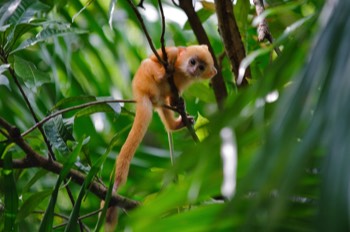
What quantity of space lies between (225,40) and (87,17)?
23.2 inches

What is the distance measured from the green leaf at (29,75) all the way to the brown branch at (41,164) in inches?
7.6

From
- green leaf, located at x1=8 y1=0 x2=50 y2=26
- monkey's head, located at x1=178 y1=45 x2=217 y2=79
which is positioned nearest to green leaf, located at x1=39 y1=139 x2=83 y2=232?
green leaf, located at x1=8 y1=0 x2=50 y2=26

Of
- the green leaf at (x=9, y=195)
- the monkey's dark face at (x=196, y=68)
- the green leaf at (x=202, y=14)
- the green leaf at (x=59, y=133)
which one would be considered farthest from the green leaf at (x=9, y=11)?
the monkey's dark face at (x=196, y=68)

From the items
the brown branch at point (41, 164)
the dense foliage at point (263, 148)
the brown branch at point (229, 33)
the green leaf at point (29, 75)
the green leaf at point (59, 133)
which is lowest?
the dense foliage at point (263, 148)

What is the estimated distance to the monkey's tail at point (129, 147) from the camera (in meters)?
1.29

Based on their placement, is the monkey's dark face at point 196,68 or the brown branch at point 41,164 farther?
the monkey's dark face at point 196,68

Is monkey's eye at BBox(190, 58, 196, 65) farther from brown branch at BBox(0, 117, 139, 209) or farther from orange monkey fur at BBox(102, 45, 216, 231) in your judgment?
brown branch at BBox(0, 117, 139, 209)

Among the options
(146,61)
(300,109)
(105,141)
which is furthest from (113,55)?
(300,109)

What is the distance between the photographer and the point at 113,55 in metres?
1.94

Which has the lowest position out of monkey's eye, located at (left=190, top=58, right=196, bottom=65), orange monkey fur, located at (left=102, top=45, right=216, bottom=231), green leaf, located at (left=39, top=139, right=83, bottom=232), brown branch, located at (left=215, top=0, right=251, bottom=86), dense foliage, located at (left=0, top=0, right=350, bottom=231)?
dense foliage, located at (left=0, top=0, right=350, bottom=231)

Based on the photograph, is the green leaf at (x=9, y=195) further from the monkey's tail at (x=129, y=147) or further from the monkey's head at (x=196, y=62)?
the monkey's head at (x=196, y=62)

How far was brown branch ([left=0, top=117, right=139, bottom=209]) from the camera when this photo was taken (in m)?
1.15

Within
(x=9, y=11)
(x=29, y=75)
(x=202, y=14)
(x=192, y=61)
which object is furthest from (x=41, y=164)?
(x=192, y=61)

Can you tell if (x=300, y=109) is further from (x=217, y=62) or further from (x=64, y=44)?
(x=64, y=44)
